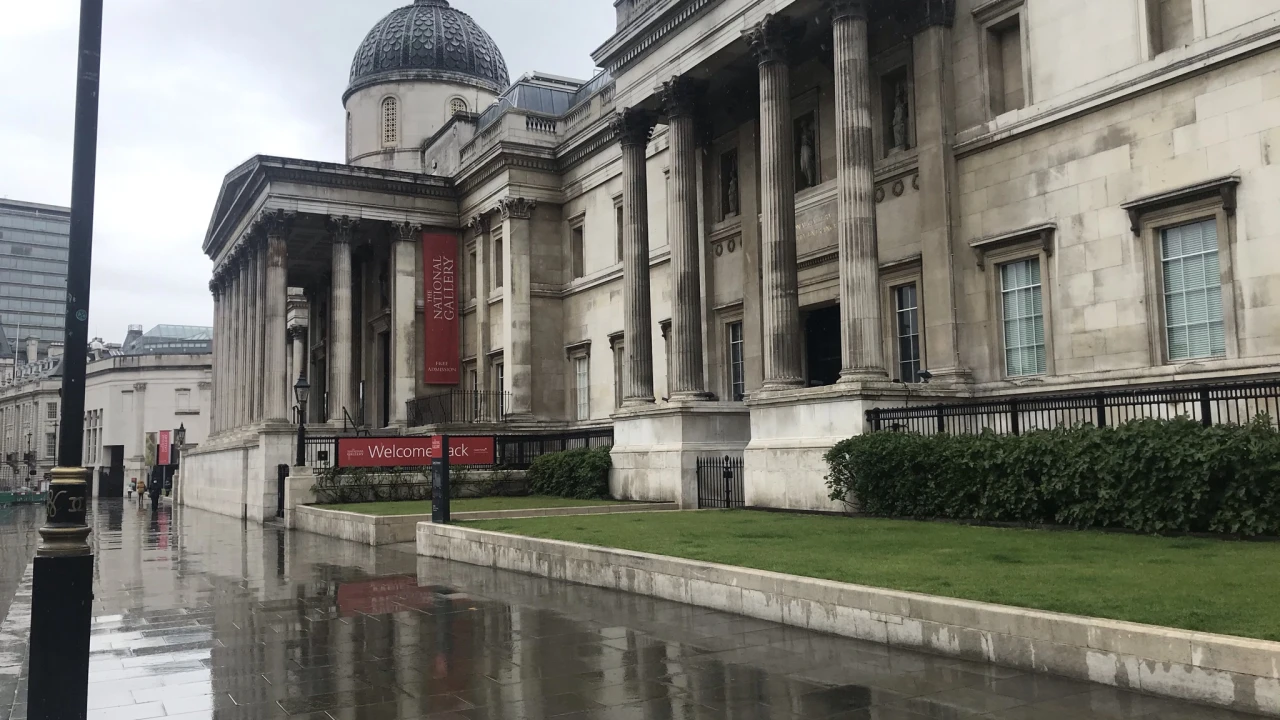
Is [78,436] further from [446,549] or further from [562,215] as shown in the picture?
[562,215]

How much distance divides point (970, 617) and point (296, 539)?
18534 mm

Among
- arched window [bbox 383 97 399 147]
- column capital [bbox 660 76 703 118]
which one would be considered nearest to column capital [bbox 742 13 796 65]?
column capital [bbox 660 76 703 118]

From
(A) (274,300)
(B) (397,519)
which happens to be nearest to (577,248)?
(A) (274,300)

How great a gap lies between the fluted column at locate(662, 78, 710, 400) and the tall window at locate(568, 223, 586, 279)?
11632 millimetres

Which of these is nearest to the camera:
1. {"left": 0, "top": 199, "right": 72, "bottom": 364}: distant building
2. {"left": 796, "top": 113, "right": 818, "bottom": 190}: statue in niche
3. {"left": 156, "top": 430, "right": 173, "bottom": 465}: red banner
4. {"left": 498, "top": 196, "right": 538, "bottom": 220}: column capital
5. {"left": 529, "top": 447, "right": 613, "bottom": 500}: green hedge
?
{"left": 796, "top": 113, "right": 818, "bottom": 190}: statue in niche

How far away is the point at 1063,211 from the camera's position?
18.0m

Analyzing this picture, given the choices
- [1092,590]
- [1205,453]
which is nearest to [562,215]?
[1205,453]

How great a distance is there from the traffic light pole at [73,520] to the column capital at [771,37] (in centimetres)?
1668

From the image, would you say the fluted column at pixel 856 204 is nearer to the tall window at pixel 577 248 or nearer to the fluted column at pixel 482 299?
the tall window at pixel 577 248

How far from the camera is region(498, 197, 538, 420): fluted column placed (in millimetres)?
35094

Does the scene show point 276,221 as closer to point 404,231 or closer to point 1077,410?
point 404,231

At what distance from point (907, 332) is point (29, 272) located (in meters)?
148

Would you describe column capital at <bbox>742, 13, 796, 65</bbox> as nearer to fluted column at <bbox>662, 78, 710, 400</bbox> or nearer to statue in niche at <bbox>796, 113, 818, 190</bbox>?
statue in niche at <bbox>796, 113, 818, 190</bbox>

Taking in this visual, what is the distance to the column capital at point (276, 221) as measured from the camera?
3669cm
